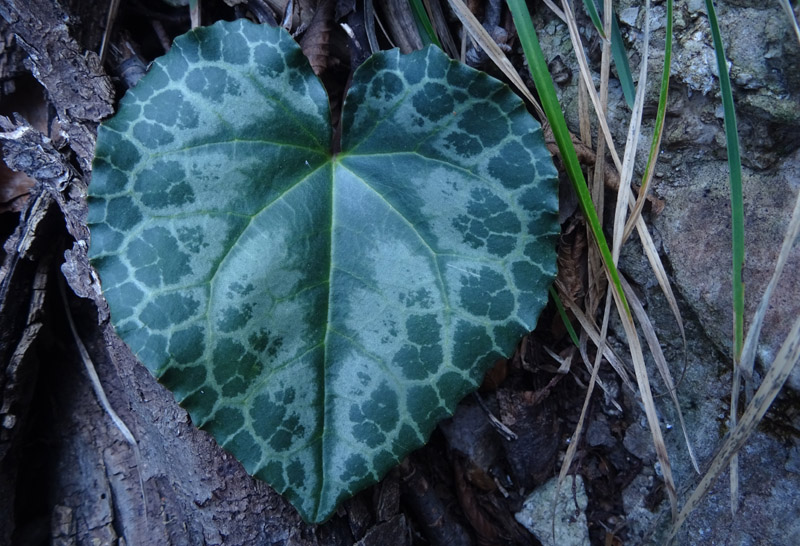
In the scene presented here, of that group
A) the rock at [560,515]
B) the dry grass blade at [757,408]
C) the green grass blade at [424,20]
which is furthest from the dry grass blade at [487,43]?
the rock at [560,515]

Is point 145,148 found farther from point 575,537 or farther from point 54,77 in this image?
point 575,537

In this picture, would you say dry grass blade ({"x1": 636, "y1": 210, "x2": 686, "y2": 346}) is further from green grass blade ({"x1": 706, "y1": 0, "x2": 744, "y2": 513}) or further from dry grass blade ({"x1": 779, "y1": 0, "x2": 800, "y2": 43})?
dry grass blade ({"x1": 779, "y1": 0, "x2": 800, "y2": 43})

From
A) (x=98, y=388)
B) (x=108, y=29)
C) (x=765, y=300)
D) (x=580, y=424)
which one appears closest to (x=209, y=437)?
(x=98, y=388)

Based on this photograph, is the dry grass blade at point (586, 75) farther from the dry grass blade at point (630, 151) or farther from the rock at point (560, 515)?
the rock at point (560, 515)

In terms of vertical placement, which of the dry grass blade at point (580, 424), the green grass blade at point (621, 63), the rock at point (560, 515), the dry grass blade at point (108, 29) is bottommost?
the rock at point (560, 515)

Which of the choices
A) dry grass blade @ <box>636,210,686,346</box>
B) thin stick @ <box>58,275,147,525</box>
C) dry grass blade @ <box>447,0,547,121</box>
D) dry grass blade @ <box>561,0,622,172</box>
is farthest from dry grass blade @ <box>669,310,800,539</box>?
thin stick @ <box>58,275,147,525</box>

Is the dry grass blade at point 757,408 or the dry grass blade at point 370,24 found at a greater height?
the dry grass blade at point 370,24
